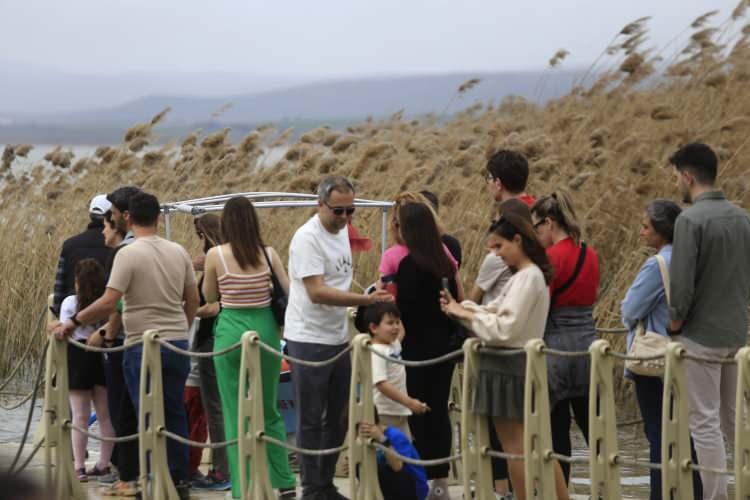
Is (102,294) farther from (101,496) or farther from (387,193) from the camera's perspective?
(387,193)

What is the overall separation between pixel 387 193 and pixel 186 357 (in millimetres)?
7546

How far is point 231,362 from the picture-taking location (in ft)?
26.6

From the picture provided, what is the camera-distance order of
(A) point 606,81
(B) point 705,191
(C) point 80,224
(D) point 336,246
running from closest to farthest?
(B) point 705,191
(D) point 336,246
(C) point 80,224
(A) point 606,81

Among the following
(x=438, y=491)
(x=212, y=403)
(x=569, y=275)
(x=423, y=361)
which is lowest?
(x=438, y=491)

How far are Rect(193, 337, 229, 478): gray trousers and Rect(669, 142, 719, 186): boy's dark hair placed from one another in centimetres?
307

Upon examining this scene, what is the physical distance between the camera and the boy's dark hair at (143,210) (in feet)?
26.7

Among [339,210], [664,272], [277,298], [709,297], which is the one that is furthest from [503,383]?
[277,298]

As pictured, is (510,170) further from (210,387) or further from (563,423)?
(210,387)

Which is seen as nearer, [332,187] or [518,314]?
[518,314]

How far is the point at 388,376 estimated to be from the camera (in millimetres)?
7680

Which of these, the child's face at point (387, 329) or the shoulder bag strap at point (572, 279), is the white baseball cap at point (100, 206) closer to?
the child's face at point (387, 329)

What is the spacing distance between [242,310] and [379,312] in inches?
35.1

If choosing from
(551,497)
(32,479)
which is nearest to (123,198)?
(551,497)

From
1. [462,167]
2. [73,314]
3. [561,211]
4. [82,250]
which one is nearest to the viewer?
[561,211]
